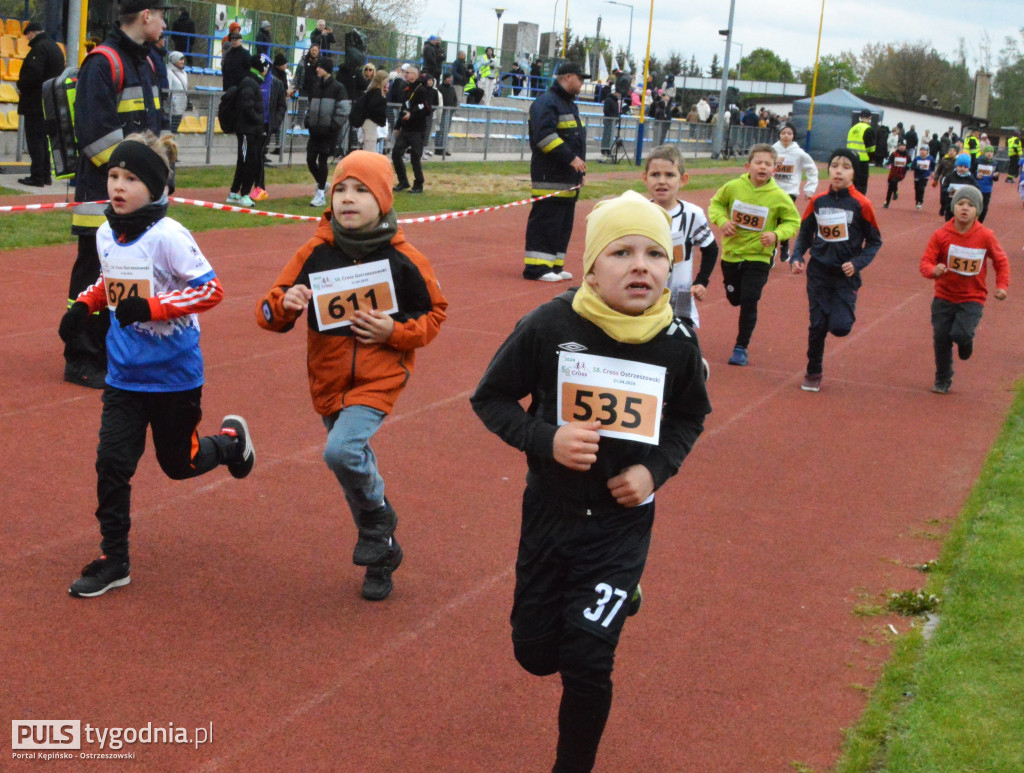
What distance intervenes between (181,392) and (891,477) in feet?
15.2

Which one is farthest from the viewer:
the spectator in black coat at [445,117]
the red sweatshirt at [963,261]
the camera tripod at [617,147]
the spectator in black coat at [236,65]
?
the camera tripod at [617,147]

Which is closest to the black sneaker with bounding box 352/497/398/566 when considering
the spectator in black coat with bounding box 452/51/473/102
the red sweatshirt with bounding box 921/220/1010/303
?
the red sweatshirt with bounding box 921/220/1010/303

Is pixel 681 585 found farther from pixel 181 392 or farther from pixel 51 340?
pixel 51 340

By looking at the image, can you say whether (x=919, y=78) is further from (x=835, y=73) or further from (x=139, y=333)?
(x=139, y=333)

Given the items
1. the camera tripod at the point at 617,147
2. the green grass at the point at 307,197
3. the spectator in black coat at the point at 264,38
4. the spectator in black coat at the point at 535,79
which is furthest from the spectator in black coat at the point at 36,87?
the spectator in black coat at the point at 535,79

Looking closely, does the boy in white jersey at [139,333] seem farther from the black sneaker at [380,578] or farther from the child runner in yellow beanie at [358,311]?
the black sneaker at [380,578]

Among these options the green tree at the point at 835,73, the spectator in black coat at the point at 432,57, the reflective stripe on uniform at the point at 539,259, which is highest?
the green tree at the point at 835,73

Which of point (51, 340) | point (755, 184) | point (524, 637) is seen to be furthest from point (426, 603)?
point (755, 184)

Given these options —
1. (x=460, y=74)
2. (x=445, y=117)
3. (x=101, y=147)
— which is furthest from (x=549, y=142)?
(x=460, y=74)

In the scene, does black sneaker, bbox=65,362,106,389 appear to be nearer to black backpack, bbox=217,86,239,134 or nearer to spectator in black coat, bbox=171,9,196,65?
black backpack, bbox=217,86,239,134

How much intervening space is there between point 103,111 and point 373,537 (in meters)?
4.28

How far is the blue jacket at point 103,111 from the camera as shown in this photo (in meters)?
7.84

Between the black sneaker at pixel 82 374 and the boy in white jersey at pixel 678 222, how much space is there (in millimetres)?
3925

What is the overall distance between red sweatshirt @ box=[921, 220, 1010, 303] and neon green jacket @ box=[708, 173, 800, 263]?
45.3 inches
